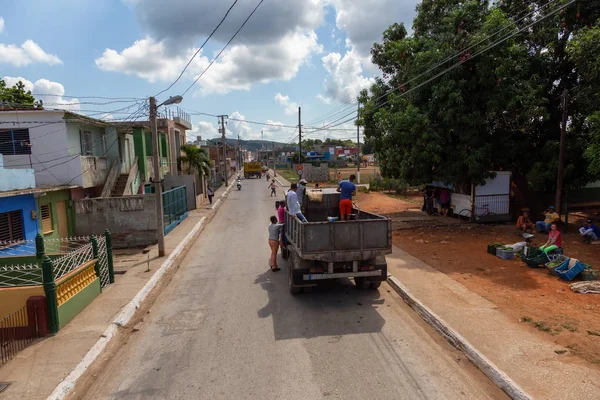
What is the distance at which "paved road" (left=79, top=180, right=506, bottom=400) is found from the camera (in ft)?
15.3

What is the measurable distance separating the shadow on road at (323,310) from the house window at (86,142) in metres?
11.7

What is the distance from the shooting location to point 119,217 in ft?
51.3

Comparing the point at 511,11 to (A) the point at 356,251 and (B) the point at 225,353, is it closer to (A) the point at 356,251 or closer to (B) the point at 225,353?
(A) the point at 356,251

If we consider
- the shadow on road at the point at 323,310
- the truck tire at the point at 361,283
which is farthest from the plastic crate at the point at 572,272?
the truck tire at the point at 361,283

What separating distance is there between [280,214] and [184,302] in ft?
12.0

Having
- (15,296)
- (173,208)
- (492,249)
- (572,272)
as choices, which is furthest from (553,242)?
(173,208)

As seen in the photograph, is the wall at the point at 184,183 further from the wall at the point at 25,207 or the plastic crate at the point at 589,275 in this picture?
the plastic crate at the point at 589,275

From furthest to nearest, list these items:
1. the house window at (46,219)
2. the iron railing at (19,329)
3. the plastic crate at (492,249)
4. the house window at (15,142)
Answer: the house window at (15,142)
the house window at (46,219)
the plastic crate at (492,249)
the iron railing at (19,329)

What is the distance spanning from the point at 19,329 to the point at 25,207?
7.63m

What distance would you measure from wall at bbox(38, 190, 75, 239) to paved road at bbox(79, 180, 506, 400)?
775 cm

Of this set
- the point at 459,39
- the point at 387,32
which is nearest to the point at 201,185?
the point at 387,32

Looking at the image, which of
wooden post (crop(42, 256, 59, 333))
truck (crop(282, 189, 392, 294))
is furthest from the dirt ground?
wooden post (crop(42, 256, 59, 333))

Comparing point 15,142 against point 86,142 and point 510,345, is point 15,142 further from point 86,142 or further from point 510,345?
point 510,345

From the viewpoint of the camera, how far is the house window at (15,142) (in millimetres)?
14711
